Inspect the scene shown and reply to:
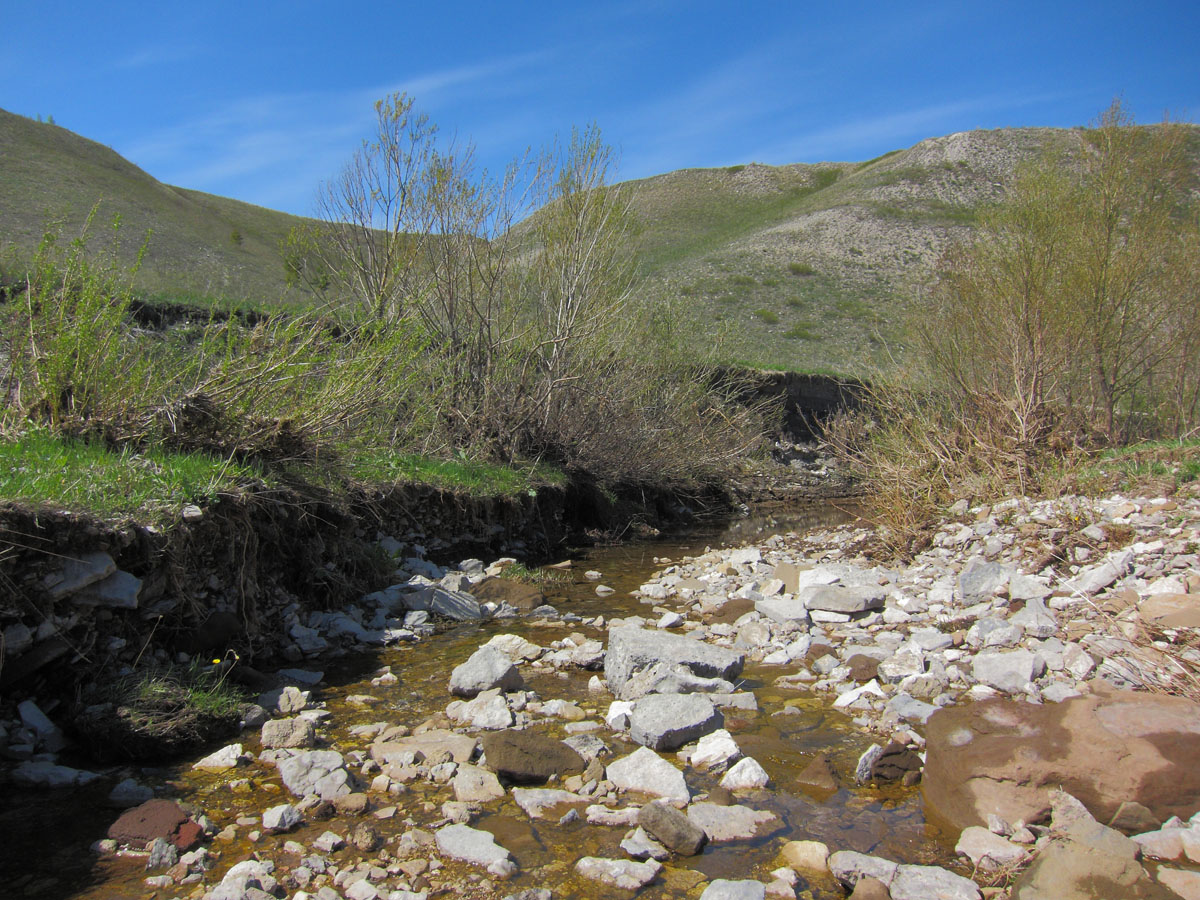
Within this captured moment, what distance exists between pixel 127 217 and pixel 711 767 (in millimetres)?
35518

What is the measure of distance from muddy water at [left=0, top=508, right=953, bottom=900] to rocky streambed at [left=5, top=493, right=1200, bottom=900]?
14mm

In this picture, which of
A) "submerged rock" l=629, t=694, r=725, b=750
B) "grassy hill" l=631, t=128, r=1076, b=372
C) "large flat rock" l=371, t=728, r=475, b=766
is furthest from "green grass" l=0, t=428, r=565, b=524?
"grassy hill" l=631, t=128, r=1076, b=372

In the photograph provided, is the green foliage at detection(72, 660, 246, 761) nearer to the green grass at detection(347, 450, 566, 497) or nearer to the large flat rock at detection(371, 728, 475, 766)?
the large flat rock at detection(371, 728, 475, 766)

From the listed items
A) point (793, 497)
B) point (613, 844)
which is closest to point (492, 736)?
point (613, 844)

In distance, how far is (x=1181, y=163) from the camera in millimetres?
12188

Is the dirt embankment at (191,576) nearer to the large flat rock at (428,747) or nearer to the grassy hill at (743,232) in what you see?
the large flat rock at (428,747)

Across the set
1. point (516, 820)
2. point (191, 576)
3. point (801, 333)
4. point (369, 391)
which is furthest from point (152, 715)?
point (801, 333)

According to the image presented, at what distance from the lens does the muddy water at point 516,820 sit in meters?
2.63

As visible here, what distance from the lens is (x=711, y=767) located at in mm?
3562

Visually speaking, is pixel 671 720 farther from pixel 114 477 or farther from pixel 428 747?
pixel 114 477

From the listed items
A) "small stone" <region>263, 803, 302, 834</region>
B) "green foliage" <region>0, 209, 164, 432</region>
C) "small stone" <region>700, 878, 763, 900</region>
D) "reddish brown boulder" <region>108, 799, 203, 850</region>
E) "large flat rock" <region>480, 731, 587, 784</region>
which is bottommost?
"small stone" <region>700, 878, 763, 900</region>

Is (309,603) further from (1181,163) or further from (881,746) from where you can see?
(1181,163)

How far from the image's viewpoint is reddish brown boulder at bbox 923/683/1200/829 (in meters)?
2.84

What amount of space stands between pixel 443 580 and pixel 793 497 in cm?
1134
